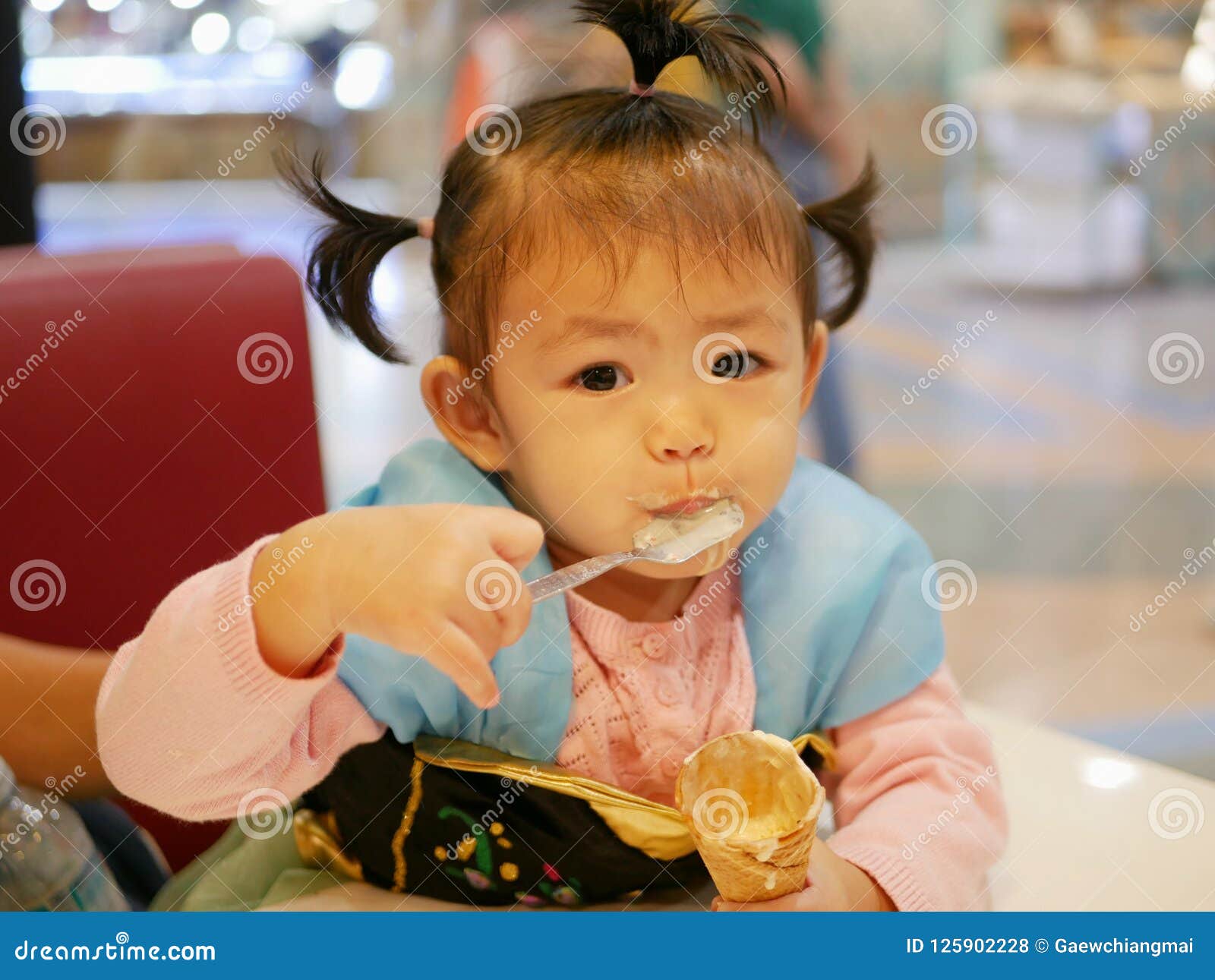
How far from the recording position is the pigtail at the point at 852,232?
66 cm

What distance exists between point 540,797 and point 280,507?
24cm

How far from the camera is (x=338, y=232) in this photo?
0.60 meters

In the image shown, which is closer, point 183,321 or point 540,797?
point 540,797

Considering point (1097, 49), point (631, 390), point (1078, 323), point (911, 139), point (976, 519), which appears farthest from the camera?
point (1078, 323)

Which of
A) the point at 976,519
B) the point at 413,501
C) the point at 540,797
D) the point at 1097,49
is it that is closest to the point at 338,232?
the point at 413,501

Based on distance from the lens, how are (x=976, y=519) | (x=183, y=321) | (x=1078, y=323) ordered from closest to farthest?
(x=183, y=321), (x=976, y=519), (x=1078, y=323)

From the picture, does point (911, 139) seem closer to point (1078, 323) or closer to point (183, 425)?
point (1078, 323)
